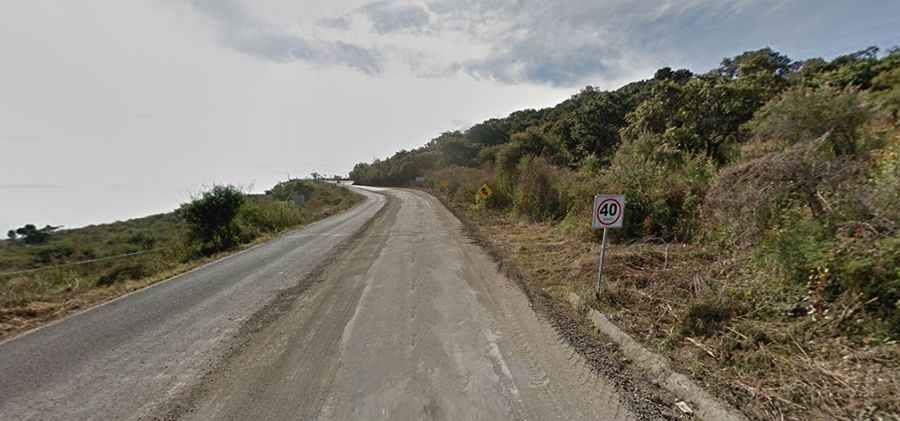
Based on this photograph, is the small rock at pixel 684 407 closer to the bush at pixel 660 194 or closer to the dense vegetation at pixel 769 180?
the dense vegetation at pixel 769 180

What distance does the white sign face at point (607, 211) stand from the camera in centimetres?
431

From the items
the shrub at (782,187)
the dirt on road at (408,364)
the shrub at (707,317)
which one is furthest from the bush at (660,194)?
the dirt on road at (408,364)

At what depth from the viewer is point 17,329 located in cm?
432

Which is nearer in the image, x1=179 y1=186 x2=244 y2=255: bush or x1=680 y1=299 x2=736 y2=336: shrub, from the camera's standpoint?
x1=680 y1=299 x2=736 y2=336: shrub

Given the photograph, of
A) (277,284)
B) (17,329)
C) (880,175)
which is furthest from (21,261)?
(880,175)

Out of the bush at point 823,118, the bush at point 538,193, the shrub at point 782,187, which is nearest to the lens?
the shrub at point 782,187

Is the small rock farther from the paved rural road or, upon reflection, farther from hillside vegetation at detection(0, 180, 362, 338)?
hillside vegetation at detection(0, 180, 362, 338)

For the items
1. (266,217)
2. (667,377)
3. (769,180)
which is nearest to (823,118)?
(769,180)

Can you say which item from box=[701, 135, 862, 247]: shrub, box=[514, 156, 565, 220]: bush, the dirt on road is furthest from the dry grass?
box=[514, 156, 565, 220]: bush

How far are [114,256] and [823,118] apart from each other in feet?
72.7

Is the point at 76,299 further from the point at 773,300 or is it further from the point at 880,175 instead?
the point at 880,175

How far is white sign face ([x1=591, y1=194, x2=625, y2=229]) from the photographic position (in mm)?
4312

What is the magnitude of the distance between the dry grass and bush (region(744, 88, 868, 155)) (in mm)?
3443

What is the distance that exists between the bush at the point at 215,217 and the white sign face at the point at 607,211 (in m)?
13.7
